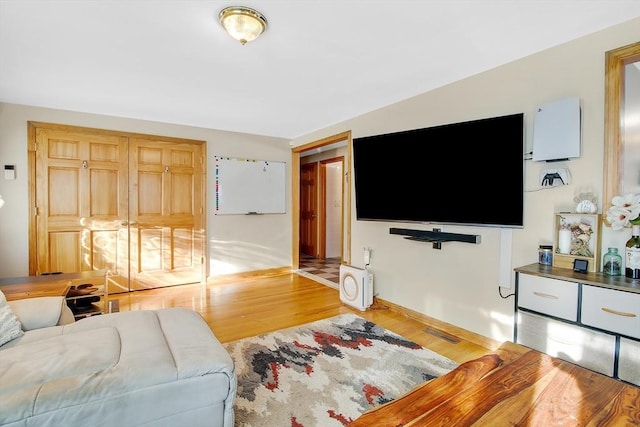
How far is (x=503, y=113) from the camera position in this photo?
7.88 feet

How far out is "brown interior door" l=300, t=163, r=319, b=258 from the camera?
684 cm

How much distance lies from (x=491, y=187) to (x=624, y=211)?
0.78 m

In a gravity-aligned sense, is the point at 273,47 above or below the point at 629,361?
above

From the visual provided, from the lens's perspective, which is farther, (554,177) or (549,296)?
(554,177)

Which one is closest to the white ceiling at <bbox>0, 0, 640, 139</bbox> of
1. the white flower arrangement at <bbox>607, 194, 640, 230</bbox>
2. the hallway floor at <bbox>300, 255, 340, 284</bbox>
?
the white flower arrangement at <bbox>607, 194, 640, 230</bbox>

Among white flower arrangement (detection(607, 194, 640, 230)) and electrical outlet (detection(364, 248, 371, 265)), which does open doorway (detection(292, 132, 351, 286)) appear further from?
white flower arrangement (detection(607, 194, 640, 230))

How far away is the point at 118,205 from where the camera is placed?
3.96 m

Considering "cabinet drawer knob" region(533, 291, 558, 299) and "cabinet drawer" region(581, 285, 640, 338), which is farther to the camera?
"cabinet drawer knob" region(533, 291, 558, 299)

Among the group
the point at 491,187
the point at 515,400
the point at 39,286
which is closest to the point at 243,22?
the point at 491,187

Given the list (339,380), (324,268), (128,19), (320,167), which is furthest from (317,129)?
(339,380)

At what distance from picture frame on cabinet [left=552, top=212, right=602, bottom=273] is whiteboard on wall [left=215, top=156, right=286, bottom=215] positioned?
3821mm

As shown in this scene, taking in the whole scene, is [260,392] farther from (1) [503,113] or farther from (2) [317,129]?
(2) [317,129]

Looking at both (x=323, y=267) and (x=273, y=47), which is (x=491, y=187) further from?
(x=323, y=267)

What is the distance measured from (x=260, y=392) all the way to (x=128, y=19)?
245cm
